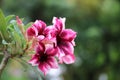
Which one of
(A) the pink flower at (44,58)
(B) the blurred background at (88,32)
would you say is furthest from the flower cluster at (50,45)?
(B) the blurred background at (88,32)

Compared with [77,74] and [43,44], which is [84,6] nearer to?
[77,74]

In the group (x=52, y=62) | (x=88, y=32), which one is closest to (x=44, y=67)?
(x=52, y=62)

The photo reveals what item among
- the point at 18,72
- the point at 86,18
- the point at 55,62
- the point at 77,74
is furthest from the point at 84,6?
the point at 55,62

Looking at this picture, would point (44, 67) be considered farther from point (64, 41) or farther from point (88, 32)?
point (88, 32)

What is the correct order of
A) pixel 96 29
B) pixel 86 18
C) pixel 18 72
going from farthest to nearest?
pixel 86 18 < pixel 96 29 < pixel 18 72

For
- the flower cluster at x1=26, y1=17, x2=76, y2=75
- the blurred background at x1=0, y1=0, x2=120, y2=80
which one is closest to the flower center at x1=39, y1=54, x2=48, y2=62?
the flower cluster at x1=26, y1=17, x2=76, y2=75

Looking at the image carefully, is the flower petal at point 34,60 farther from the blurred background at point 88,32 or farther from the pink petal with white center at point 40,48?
the blurred background at point 88,32
